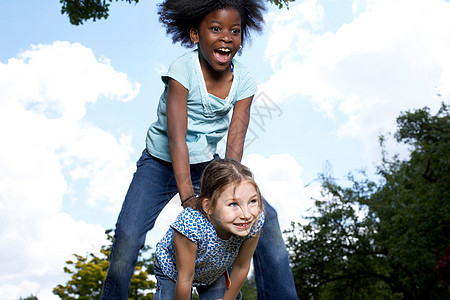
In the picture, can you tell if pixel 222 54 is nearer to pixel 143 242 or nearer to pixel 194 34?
pixel 194 34

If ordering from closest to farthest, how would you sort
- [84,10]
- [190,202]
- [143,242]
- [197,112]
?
1. [190,202]
2. [143,242]
3. [197,112]
4. [84,10]

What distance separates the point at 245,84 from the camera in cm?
300

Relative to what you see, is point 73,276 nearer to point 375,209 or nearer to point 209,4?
point 375,209

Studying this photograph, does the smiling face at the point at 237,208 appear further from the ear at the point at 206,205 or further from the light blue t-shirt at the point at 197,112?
the light blue t-shirt at the point at 197,112

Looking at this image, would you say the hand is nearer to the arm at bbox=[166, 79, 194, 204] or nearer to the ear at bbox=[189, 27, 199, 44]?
the arm at bbox=[166, 79, 194, 204]

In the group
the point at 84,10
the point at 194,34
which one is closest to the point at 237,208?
the point at 194,34

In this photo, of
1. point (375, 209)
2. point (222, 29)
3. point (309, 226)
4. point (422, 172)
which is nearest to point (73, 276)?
point (309, 226)

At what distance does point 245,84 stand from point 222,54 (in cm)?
29

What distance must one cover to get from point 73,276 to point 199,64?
7987 mm

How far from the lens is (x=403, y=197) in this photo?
12422 mm

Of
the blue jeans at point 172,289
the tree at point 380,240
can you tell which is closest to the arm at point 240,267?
the blue jeans at point 172,289

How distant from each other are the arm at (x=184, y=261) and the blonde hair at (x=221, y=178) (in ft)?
0.63

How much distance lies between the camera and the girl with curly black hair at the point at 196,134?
2666 mm

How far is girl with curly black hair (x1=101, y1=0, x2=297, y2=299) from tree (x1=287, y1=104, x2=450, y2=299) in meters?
→ 9.07
